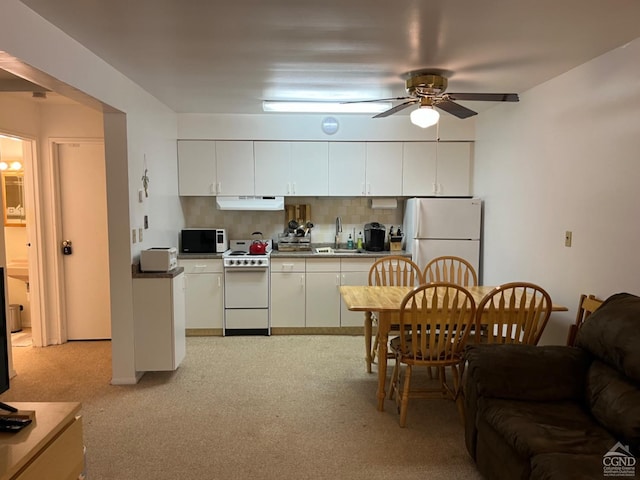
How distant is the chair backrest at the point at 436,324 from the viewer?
2.81m

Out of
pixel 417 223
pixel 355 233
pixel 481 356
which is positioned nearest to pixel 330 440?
pixel 481 356

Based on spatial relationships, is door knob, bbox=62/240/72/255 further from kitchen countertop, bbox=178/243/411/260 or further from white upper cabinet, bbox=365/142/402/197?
white upper cabinet, bbox=365/142/402/197

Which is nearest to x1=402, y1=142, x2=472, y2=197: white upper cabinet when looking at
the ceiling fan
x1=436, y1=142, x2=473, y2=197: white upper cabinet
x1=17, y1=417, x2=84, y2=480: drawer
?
x1=436, y1=142, x2=473, y2=197: white upper cabinet

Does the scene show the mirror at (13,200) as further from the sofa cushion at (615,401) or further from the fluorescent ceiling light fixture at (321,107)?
the sofa cushion at (615,401)

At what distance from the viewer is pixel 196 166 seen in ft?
15.9

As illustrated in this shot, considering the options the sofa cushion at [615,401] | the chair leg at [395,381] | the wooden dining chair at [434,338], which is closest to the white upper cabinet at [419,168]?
the wooden dining chair at [434,338]

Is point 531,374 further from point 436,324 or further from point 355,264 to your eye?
point 355,264

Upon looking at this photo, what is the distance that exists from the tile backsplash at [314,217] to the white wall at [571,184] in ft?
4.59

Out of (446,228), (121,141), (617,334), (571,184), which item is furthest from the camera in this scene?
(446,228)

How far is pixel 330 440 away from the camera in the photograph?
276 centimetres

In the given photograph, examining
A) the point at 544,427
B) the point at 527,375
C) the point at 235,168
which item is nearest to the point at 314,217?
the point at 235,168

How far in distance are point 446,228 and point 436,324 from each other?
6.11 feet

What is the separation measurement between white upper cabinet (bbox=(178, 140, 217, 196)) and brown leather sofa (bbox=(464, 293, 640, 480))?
11.0ft

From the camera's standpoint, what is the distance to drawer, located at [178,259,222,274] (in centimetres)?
471
